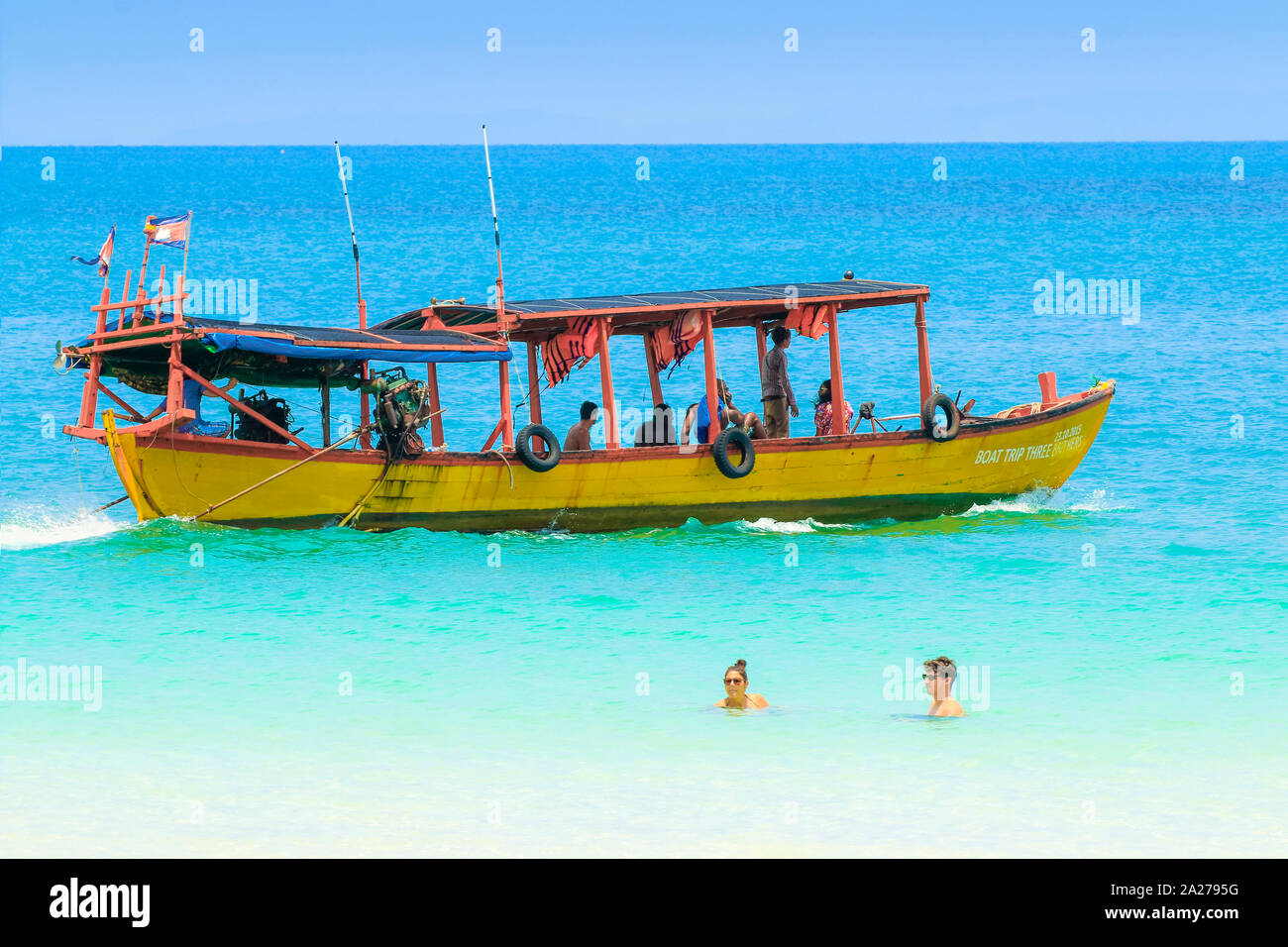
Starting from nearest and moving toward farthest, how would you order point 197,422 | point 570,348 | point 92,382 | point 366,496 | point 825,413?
point 92,382
point 197,422
point 366,496
point 570,348
point 825,413

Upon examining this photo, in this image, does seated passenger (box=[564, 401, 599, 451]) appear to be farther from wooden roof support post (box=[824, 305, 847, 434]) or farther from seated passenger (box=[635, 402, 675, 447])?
wooden roof support post (box=[824, 305, 847, 434])

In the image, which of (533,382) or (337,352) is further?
(533,382)

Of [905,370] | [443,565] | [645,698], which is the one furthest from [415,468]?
[905,370]

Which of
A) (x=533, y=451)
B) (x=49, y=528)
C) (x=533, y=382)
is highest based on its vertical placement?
(x=533, y=382)

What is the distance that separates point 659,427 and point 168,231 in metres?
6.94

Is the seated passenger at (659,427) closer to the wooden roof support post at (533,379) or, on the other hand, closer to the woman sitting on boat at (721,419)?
the woman sitting on boat at (721,419)

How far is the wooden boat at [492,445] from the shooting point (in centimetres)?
2008

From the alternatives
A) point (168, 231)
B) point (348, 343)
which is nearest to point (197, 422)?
point (348, 343)

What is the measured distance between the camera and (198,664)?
17.6 metres

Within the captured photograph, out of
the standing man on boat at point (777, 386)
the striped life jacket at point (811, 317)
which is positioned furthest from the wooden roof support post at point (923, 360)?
the standing man on boat at point (777, 386)

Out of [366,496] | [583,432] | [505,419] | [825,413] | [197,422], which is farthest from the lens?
[825,413]

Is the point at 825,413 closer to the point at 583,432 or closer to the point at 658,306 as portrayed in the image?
the point at 658,306

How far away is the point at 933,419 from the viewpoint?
22.7 m

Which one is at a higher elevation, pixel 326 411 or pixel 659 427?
pixel 326 411
